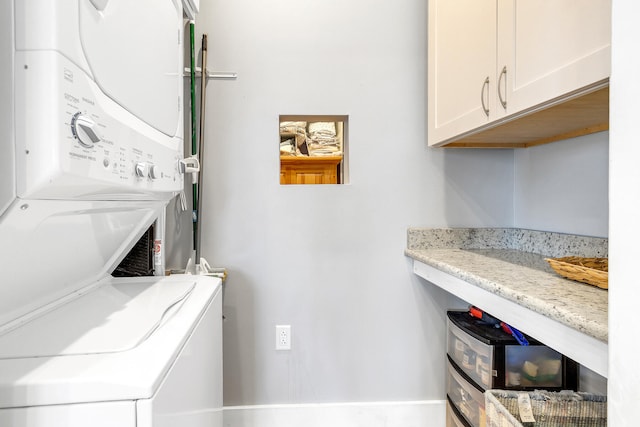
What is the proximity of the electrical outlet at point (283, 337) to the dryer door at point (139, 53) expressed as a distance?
1.08 meters

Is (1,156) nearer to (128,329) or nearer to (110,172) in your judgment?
(110,172)

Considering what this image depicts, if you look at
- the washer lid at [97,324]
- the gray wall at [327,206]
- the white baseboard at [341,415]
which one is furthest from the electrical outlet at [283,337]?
the washer lid at [97,324]

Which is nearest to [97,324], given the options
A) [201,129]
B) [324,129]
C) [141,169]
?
[141,169]

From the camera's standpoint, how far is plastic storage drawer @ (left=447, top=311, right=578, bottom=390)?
1351 mm

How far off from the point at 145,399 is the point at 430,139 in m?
1.57

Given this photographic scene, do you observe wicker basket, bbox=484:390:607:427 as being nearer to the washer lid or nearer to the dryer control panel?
the washer lid

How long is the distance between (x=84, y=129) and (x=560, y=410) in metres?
1.43

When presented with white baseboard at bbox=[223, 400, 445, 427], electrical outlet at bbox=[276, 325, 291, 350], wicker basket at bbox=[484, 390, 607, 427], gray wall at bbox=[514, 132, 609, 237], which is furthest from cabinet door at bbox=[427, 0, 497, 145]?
white baseboard at bbox=[223, 400, 445, 427]

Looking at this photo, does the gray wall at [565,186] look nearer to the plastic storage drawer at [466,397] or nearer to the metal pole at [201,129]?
the plastic storage drawer at [466,397]

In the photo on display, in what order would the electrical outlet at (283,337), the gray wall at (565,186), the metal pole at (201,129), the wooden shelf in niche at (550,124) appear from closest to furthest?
the wooden shelf in niche at (550,124) < the gray wall at (565,186) < the metal pole at (201,129) < the electrical outlet at (283,337)

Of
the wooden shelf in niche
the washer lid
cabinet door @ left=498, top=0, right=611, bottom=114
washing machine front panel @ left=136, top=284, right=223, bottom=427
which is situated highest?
cabinet door @ left=498, top=0, right=611, bottom=114

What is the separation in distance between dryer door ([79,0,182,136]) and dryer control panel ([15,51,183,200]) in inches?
2.4

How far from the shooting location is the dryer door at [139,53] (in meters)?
0.69

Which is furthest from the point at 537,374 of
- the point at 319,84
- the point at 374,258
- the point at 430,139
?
the point at 319,84
